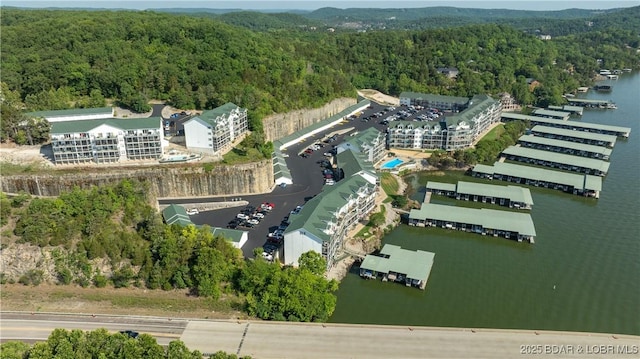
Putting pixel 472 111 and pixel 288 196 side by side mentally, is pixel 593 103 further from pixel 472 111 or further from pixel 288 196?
pixel 288 196

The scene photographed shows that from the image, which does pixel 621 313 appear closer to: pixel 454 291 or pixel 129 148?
pixel 454 291

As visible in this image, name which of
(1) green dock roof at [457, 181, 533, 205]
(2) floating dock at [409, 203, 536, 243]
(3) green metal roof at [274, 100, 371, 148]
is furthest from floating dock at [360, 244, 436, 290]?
(3) green metal roof at [274, 100, 371, 148]

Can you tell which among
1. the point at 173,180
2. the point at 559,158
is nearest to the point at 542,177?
the point at 559,158

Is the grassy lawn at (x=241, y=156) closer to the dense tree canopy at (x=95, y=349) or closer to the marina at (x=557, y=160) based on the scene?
the dense tree canopy at (x=95, y=349)

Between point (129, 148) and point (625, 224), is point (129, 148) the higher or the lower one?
the higher one

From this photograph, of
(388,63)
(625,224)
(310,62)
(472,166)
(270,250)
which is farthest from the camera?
(388,63)

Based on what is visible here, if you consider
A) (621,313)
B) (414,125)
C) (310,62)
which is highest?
(310,62)

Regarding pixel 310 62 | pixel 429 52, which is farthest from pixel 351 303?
pixel 429 52
